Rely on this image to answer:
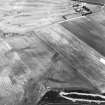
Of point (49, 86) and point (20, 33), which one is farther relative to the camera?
point (20, 33)

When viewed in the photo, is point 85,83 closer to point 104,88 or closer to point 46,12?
point 104,88

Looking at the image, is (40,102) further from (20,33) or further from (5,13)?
(5,13)

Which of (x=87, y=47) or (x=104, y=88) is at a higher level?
(x=87, y=47)

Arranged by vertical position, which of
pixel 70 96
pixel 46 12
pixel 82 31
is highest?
pixel 46 12

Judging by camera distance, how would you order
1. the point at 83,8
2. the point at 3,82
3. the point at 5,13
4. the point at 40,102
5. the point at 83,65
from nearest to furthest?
the point at 40,102, the point at 3,82, the point at 83,65, the point at 5,13, the point at 83,8

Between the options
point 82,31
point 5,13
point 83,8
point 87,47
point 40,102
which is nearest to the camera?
point 40,102

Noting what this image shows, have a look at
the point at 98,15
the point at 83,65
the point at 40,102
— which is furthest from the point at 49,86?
the point at 98,15

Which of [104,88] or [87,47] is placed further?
[87,47]

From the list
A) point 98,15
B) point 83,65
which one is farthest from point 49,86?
point 98,15

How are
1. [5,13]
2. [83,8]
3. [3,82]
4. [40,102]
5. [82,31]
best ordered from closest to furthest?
[40,102] < [3,82] < [82,31] < [5,13] < [83,8]
